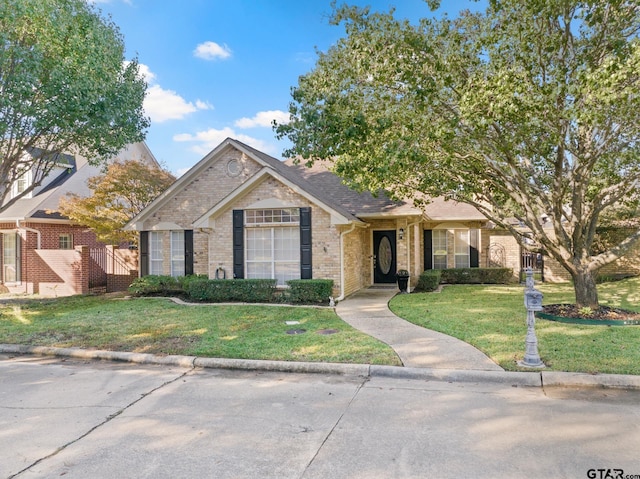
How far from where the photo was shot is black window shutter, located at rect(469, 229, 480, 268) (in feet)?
59.1

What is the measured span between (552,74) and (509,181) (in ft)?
8.06

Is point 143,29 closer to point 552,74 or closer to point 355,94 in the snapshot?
point 355,94

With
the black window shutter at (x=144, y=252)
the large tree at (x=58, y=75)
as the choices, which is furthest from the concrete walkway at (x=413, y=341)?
the large tree at (x=58, y=75)

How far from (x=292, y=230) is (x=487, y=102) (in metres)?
7.33

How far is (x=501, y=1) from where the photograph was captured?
8.22 m

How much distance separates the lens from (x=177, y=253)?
1529 cm

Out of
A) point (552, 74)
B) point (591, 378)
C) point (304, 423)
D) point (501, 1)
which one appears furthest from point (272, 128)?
point (591, 378)

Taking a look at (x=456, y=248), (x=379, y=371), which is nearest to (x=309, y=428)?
(x=379, y=371)

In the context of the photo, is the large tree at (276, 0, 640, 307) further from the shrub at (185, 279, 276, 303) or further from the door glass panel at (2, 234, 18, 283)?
the door glass panel at (2, 234, 18, 283)

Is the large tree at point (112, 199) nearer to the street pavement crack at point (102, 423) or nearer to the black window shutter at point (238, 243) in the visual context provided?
the black window shutter at point (238, 243)

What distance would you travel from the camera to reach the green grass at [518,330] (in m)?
6.11

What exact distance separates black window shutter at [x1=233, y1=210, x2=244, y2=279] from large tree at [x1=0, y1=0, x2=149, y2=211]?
4442 millimetres

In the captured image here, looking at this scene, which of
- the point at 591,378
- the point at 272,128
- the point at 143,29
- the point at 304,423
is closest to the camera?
the point at 304,423

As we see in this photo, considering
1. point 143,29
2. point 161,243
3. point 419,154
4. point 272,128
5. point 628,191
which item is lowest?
point 161,243
